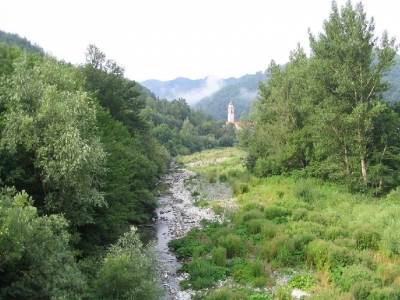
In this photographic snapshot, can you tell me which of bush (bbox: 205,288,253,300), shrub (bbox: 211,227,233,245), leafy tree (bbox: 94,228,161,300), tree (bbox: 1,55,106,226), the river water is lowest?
the river water

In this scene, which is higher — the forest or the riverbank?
the forest

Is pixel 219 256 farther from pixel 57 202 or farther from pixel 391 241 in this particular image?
pixel 57 202

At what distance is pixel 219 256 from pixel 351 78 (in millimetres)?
17831

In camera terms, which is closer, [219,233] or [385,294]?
[385,294]

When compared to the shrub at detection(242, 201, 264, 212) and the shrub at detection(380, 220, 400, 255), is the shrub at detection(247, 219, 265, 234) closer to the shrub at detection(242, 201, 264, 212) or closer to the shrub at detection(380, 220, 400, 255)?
the shrub at detection(242, 201, 264, 212)

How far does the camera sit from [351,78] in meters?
25.6

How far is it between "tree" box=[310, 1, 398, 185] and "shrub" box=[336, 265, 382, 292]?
41.5 feet

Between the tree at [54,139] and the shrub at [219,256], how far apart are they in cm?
735

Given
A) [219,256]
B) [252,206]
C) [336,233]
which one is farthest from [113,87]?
[336,233]

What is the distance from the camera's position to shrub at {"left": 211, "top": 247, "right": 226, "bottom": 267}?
17.1 metres

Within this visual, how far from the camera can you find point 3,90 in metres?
13.6

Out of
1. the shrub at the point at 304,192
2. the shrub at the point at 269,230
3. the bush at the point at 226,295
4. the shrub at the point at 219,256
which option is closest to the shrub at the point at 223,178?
the shrub at the point at 304,192

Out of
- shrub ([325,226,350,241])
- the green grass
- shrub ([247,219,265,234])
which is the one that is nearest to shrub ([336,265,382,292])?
the green grass

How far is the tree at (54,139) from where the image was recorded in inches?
461
